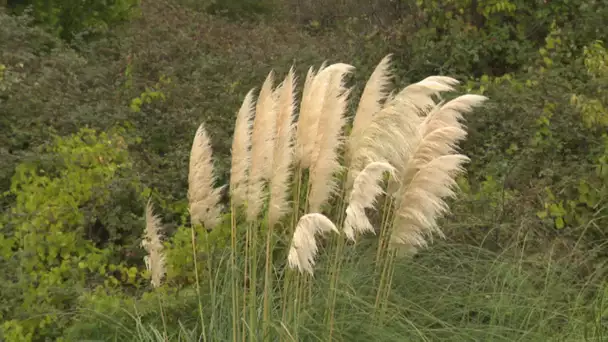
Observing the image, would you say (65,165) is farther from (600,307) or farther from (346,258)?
(600,307)

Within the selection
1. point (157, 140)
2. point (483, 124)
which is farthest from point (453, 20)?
point (157, 140)

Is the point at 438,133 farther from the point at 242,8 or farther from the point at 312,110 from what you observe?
the point at 242,8

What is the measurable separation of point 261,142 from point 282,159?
0.14 m

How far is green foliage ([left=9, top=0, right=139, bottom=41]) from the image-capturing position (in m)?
12.5

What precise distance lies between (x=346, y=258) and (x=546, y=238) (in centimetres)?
155

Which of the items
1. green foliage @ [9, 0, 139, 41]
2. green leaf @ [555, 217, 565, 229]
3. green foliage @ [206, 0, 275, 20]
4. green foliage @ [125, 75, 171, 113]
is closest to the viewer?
green leaf @ [555, 217, 565, 229]

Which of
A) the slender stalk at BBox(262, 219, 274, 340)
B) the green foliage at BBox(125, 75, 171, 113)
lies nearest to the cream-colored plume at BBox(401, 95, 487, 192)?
the slender stalk at BBox(262, 219, 274, 340)

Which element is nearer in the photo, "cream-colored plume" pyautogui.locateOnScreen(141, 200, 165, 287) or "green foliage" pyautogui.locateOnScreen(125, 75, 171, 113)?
"cream-colored plume" pyautogui.locateOnScreen(141, 200, 165, 287)

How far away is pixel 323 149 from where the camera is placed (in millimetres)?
4008

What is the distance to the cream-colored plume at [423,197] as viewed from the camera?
4.03 meters

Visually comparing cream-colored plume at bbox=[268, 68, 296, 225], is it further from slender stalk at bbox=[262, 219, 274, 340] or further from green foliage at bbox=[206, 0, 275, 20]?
green foliage at bbox=[206, 0, 275, 20]

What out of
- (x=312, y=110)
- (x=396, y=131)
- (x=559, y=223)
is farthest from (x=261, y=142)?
(x=559, y=223)

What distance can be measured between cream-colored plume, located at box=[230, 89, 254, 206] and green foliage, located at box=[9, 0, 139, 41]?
28.1 feet

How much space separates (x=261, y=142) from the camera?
152 inches
